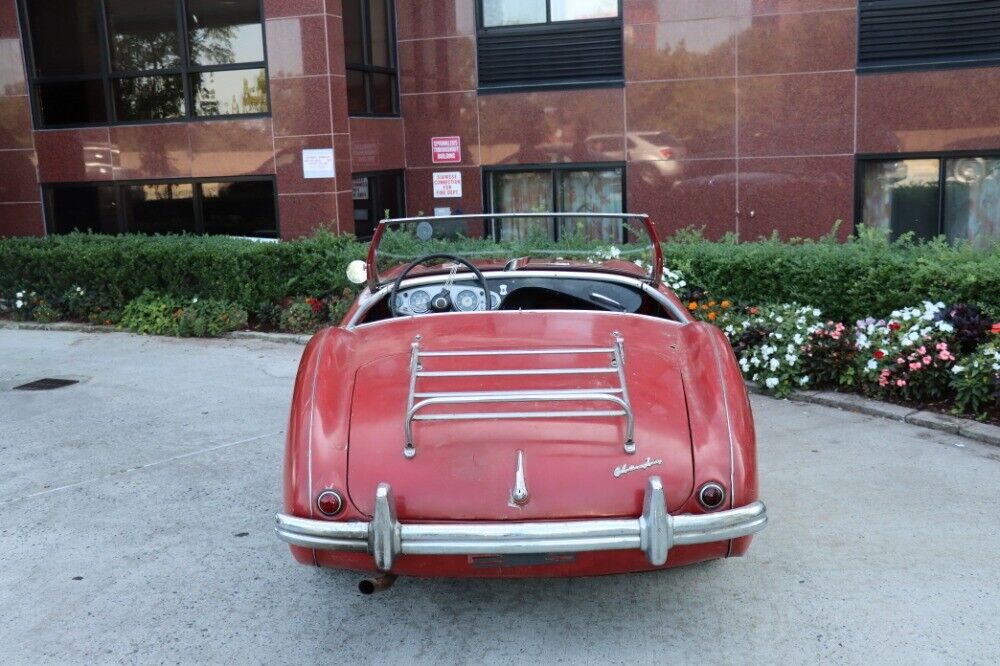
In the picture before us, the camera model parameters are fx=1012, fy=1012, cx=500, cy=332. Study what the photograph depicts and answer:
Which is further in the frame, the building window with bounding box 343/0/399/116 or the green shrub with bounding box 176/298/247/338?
the building window with bounding box 343/0/399/116

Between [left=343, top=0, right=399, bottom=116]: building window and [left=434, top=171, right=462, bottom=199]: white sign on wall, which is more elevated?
[left=343, top=0, right=399, bottom=116]: building window

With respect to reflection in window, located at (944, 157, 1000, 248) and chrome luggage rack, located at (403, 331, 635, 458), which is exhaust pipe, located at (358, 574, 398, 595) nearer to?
chrome luggage rack, located at (403, 331, 635, 458)

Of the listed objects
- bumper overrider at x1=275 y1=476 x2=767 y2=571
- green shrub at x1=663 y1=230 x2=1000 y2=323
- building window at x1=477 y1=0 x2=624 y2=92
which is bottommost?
bumper overrider at x1=275 y1=476 x2=767 y2=571

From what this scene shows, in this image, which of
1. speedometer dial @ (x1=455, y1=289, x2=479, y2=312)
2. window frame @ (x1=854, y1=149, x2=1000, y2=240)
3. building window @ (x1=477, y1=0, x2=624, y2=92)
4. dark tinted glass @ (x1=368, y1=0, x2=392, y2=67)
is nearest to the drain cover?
speedometer dial @ (x1=455, y1=289, x2=479, y2=312)

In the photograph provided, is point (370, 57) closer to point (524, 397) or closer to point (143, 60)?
point (143, 60)

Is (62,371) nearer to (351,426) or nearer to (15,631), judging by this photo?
(15,631)

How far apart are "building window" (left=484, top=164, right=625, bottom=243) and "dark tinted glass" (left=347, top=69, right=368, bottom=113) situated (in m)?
1.91

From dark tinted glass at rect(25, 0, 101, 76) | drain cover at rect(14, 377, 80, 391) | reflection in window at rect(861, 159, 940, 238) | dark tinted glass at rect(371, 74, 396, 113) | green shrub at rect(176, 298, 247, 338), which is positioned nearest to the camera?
drain cover at rect(14, 377, 80, 391)

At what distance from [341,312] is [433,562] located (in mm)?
6842

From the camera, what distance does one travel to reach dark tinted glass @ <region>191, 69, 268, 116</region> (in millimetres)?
13023

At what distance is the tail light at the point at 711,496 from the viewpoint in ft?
12.2

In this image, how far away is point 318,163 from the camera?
12680 mm

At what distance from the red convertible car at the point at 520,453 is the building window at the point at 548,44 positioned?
9.43m

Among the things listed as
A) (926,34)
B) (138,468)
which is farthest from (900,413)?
(926,34)
